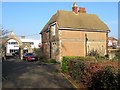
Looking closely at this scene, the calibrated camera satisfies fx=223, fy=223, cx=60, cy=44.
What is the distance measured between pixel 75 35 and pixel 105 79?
25943 millimetres

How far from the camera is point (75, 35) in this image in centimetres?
3534

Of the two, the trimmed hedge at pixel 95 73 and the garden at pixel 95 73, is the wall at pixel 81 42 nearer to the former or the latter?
the garden at pixel 95 73

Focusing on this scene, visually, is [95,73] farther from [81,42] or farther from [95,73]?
[81,42]

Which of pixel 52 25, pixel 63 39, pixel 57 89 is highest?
pixel 52 25

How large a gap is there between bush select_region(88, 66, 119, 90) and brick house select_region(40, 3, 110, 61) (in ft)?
74.6

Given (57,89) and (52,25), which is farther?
(52,25)

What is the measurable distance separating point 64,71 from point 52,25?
63.0 ft

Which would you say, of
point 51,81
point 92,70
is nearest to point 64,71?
point 51,81

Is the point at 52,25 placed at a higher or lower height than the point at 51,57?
higher

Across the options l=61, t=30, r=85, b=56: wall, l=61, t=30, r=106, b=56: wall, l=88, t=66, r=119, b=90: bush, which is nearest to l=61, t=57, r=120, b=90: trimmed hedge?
l=88, t=66, r=119, b=90: bush

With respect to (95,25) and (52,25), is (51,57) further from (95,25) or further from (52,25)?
(95,25)

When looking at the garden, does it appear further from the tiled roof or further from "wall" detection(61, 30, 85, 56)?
the tiled roof

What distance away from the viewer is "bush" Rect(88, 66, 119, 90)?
8.79m

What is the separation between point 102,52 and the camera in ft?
124
